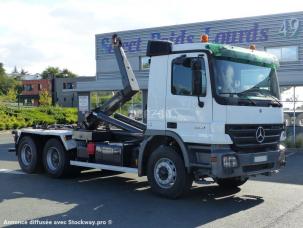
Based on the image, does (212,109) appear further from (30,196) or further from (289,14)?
(289,14)

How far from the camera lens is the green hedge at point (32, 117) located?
37.6 m

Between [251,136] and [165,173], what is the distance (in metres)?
1.78

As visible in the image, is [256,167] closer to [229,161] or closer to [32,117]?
[229,161]

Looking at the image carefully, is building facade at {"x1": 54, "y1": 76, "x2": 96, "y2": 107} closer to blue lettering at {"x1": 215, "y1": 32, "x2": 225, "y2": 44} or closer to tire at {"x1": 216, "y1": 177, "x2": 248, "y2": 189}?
blue lettering at {"x1": 215, "y1": 32, "x2": 225, "y2": 44}

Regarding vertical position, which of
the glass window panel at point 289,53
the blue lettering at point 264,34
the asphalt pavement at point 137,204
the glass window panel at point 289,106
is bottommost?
the asphalt pavement at point 137,204

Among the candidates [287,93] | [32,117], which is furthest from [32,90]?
[287,93]

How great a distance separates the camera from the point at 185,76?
891 centimetres

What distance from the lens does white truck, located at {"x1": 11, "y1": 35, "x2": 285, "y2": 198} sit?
8.51 meters

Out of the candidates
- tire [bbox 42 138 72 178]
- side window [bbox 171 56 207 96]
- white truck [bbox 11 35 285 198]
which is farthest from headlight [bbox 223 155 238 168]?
tire [bbox 42 138 72 178]

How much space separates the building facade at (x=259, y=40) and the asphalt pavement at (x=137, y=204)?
33.0 ft

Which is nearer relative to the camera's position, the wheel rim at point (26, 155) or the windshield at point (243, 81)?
the windshield at point (243, 81)

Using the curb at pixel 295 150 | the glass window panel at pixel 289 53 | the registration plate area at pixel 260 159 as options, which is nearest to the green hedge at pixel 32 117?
the glass window panel at pixel 289 53

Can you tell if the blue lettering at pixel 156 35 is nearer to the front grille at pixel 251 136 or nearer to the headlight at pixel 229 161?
the front grille at pixel 251 136

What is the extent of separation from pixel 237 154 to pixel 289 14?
1835cm
